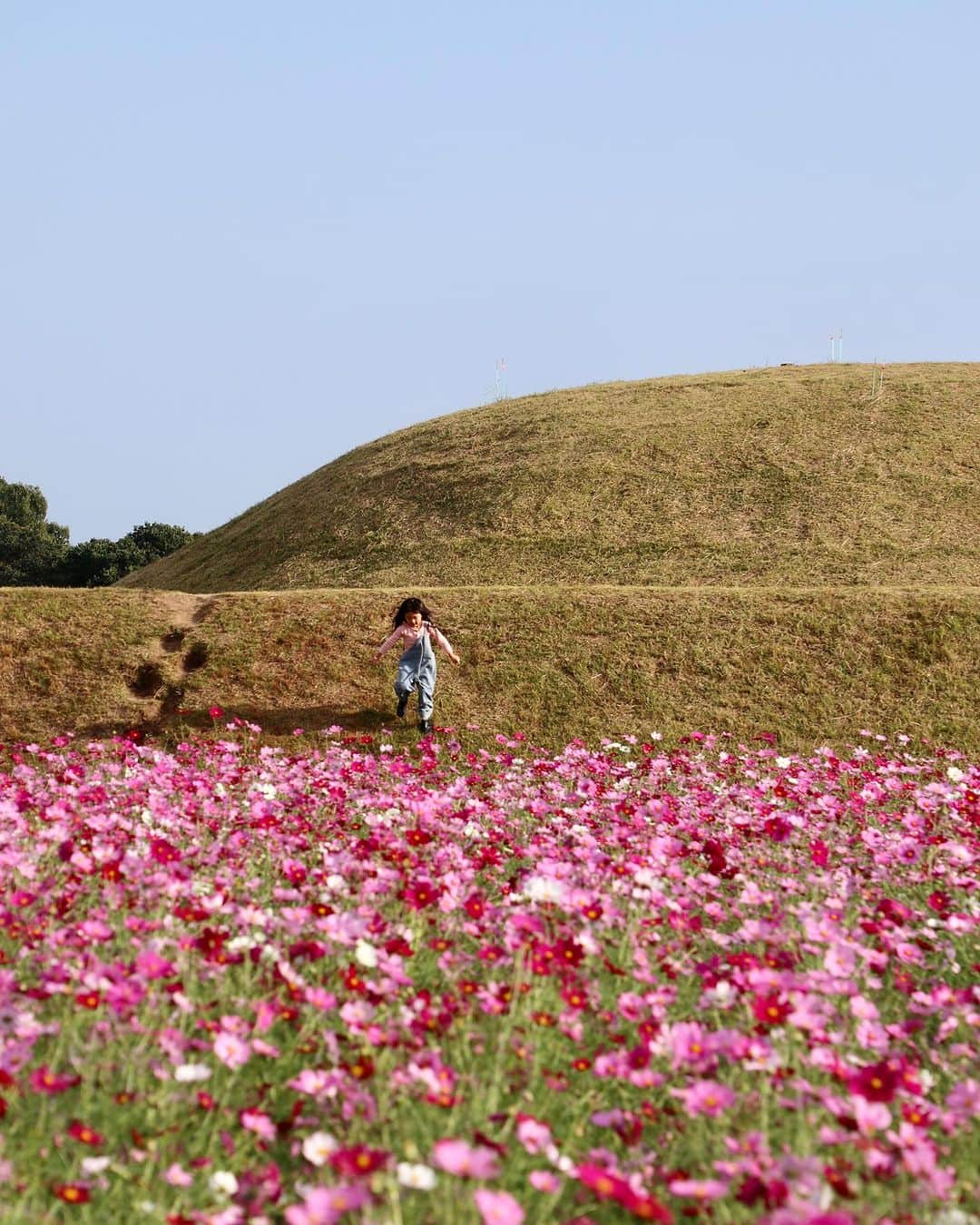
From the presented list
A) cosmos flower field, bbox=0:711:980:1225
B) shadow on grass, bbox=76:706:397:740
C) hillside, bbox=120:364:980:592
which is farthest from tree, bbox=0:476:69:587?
cosmos flower field, bbox=0:711:980:1225

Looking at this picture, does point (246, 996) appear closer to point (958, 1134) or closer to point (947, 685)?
point (958, 1134)

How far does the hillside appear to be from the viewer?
104ft

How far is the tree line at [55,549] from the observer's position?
8238cm

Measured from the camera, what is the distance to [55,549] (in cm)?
9725

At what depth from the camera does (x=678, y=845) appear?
6.55 meters

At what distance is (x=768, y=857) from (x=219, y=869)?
389 cm

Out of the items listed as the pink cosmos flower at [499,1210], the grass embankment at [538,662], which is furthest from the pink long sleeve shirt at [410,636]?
Result: the pink cosmos flower at [499,1210]

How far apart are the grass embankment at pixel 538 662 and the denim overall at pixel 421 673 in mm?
732

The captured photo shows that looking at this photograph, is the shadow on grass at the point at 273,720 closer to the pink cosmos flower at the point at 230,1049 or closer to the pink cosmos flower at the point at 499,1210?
the pink cosmos flower at the point at 230,1049

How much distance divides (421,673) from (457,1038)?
42.8 ft

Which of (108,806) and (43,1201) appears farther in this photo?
(108,806)

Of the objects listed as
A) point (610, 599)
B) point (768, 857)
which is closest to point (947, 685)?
point (610, 599)

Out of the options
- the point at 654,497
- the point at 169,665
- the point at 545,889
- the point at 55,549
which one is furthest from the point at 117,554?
the point at 545,889

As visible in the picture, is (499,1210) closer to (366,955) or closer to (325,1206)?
(325,1206)
